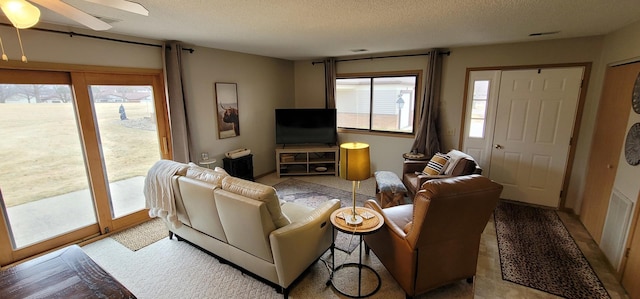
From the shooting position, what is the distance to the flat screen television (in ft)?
17.6

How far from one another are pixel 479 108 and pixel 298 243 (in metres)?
3.68

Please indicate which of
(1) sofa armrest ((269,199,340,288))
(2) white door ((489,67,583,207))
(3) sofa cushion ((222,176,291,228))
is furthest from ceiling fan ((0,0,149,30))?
(2) white door ((489,67,583,207))

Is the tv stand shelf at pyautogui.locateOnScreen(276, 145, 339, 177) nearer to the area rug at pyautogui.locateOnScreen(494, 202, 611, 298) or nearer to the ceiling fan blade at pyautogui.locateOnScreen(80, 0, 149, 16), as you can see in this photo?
the area rug at pyautogui.locateOnScreen(494, 202, 611, 298)

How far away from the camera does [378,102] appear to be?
5.26 metres

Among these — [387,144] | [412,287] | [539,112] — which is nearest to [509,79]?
[539,112]

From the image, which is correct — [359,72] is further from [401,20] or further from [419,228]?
[419,228]

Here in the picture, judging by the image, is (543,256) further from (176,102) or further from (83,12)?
(176,102)

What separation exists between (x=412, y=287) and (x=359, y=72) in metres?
A: 4.10

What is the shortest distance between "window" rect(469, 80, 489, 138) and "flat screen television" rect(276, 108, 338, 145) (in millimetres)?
2447

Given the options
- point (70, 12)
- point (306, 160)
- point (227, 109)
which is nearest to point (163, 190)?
point (70, 12)

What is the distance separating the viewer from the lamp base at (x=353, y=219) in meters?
2.20

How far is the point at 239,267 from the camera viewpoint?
2.53m

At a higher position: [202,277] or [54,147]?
[54,147]

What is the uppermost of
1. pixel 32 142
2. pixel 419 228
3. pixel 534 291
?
pixel 32 142
